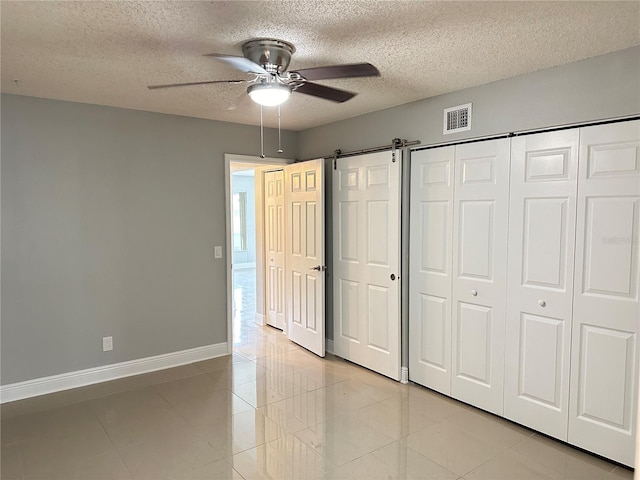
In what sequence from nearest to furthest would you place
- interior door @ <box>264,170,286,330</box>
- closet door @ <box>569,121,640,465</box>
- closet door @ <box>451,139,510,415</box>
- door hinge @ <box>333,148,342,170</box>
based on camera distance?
closet door @ <box>569,121,640,465</box>
closet door @ <box>451,139,510,415</box>
door hinge @ <box>333,148,342,170</box>
interior door @ <box>264,170,286,330</box>

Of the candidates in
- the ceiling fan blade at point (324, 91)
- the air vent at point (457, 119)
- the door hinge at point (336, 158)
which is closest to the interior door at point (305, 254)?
the door hinge at point (336, 158)

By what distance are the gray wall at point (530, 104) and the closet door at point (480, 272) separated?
8.2 inches

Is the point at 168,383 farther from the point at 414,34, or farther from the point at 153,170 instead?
the point at 414,34

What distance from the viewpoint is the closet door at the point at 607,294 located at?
238 cm

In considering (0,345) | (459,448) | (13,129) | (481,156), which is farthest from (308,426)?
(13,129)

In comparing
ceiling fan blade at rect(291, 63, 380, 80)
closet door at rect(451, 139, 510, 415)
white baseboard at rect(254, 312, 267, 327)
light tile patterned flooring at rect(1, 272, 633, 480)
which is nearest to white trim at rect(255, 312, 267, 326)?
white baseboard at rect(254, 312, 267, 327)

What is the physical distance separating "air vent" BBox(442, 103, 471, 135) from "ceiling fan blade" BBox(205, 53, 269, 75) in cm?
163

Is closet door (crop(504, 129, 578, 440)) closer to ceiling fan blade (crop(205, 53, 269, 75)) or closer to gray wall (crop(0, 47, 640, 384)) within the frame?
gray wall (crop(0, 47, 640, 384))

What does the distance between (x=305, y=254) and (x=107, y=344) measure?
2.04 metres

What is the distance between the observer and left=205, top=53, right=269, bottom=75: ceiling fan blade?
1906 millimetres

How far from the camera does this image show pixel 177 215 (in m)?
4.11

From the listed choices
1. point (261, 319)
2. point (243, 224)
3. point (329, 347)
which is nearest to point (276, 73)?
point (329, 347)

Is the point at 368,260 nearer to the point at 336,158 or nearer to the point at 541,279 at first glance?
the point at 336,158

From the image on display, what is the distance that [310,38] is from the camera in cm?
222
